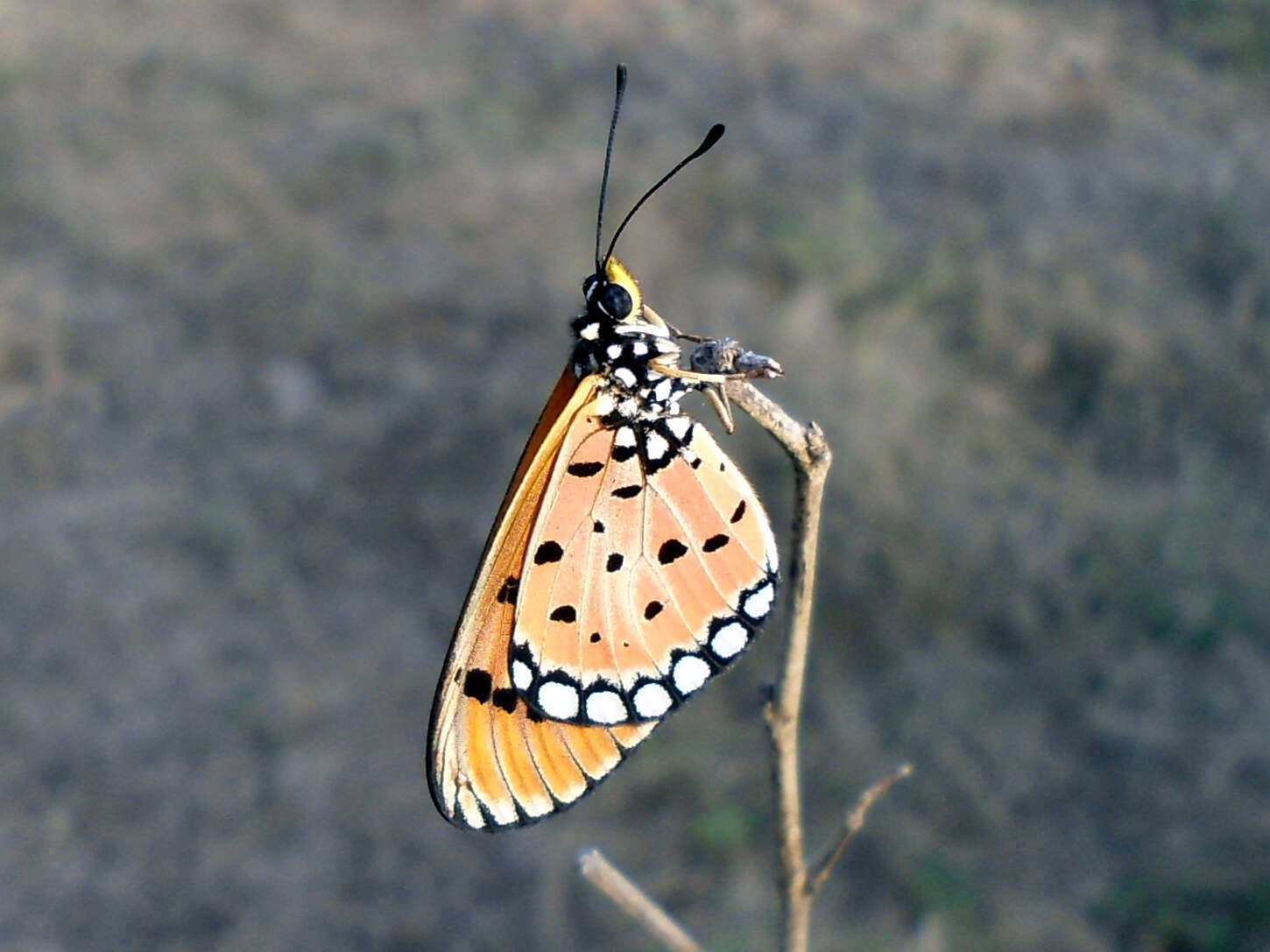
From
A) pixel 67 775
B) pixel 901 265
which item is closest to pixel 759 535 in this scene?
pixel 67 775

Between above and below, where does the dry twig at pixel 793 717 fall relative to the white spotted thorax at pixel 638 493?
below

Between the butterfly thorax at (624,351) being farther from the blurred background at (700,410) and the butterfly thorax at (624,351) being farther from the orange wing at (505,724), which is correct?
the blurred background at (700,410)

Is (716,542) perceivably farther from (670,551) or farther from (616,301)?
(616,301)

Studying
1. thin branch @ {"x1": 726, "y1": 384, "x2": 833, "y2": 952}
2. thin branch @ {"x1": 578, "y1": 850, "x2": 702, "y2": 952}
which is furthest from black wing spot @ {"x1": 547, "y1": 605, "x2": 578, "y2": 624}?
thin branch @ {"x1": 726, "y1": 384, "x2": 833, "y2": 952}

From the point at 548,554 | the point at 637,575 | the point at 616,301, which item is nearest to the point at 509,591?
the point at 548,554

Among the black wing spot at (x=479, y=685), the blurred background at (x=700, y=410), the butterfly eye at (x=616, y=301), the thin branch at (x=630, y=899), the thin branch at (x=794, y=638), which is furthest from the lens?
the blurred background at (x=700, y=410)

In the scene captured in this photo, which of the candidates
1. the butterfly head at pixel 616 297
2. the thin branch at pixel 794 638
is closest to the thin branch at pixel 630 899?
the thin branch at pixel 794 638
